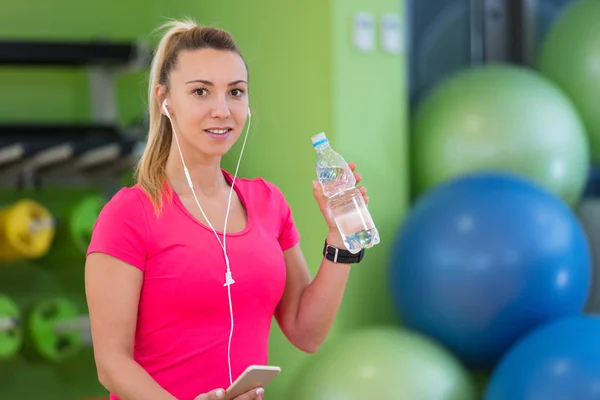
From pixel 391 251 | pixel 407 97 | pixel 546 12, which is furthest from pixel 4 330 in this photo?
pixel 546 12

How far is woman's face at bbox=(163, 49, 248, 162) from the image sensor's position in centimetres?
158

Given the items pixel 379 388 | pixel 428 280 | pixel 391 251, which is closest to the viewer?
pixel 379 388

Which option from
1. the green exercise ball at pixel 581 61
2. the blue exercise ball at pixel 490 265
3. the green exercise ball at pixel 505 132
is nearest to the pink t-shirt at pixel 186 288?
the blue exercise ball at pixel 490 265

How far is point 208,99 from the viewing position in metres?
1.59

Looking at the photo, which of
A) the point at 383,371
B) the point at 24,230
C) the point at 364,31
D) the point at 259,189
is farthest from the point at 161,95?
the point at 24,230

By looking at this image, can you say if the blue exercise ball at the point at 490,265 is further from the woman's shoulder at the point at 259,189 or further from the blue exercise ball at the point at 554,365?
the woman's shoulder at the point at 259,189

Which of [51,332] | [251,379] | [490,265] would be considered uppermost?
[251,379]

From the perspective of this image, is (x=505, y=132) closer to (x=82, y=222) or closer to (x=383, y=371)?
(x=383, y=371)

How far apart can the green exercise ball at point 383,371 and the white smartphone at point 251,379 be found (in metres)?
1.44

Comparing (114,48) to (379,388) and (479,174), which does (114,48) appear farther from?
(379,388)

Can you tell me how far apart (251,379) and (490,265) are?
5.72 ft

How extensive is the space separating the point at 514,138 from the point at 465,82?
0.35m

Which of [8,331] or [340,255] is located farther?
[8,331]

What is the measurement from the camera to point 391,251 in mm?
3439
